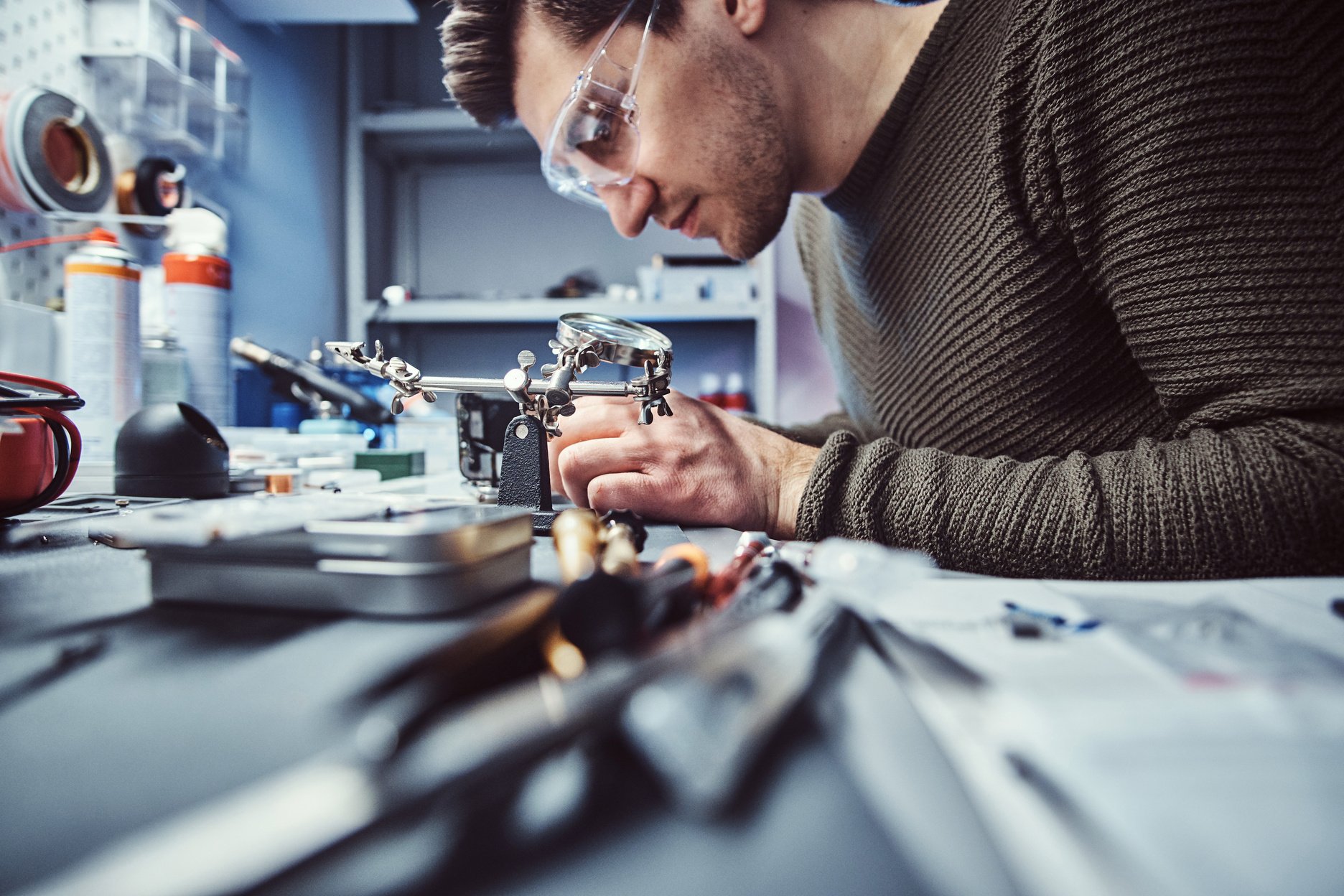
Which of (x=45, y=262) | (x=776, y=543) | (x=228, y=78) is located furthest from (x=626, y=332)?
(x=228, y=78)

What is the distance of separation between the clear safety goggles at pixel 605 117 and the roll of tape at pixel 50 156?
2.62 feet

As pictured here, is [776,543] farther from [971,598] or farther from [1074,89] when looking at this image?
[1074,89]

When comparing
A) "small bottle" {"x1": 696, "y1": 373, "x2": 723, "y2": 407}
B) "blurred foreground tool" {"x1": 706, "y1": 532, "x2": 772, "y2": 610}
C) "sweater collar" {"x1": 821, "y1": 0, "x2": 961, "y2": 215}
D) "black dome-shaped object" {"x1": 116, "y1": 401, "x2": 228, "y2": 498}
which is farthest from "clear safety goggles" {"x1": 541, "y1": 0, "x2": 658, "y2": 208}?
"small bottle" {"x1": 696, "y1": 373, "x2": 723, "y2": 407}

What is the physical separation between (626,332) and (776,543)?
8.7 inches

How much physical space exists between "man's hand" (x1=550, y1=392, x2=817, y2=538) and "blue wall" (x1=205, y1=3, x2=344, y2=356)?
5.06 ft

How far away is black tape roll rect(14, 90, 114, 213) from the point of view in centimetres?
108

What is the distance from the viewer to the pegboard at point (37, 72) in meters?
1.12

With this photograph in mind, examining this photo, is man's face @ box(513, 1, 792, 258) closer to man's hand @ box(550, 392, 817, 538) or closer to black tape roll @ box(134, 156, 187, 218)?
man's hand @ box(550, 392, 817, 538)

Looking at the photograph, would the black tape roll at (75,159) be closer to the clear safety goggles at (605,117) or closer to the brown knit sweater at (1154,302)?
the clear safety goggles at (605,117)

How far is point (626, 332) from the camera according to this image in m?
0.61

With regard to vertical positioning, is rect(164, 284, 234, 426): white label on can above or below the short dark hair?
below

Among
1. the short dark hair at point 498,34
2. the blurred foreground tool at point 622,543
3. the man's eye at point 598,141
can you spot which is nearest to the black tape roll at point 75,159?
the short dark hair at point 498,34

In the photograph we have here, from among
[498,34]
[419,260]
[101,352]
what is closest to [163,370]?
[101,352]

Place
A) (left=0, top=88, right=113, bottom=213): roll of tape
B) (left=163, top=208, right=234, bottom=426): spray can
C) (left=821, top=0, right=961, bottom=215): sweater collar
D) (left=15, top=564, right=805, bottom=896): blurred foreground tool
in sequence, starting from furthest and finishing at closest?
(left=163, top=208, right=234, bottom=426): spray can
(left=0, top=88, right=113, bottom=213): roll of tape
(left=821, top=0, right=961, bottom=215): sweater collar
(left=15, top=564, right=805, bottom=896): blurred foreground tool
